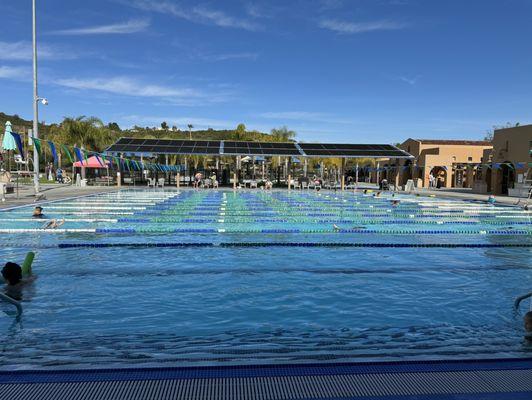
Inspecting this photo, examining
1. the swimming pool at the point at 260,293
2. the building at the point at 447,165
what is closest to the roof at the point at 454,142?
the building at the point at 447,165

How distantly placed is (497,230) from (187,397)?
11304 mm

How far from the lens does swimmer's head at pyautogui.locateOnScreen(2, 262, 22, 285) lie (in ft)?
19.6

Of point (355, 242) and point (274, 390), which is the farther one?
point (355, 242)

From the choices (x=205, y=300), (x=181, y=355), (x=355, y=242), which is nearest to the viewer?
(x=181, y=355)

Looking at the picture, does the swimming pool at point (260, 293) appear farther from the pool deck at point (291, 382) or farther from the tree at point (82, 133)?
the tree at point (82, 133)

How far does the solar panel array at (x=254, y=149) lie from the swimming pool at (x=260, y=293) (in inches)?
711

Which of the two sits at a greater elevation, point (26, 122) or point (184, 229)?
point (26, 122)

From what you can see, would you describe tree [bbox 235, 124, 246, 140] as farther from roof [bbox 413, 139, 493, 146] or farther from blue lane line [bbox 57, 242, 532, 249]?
blue lane line [bbox 57, 242, 532, 249]

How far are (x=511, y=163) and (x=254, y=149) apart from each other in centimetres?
1625

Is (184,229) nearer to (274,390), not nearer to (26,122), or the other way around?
(274,390)

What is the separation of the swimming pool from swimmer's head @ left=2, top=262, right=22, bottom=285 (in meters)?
0.26

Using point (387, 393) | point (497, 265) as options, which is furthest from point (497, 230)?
point (387, 393)

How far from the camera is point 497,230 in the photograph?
12039 millimetres

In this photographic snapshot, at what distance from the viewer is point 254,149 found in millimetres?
31891
